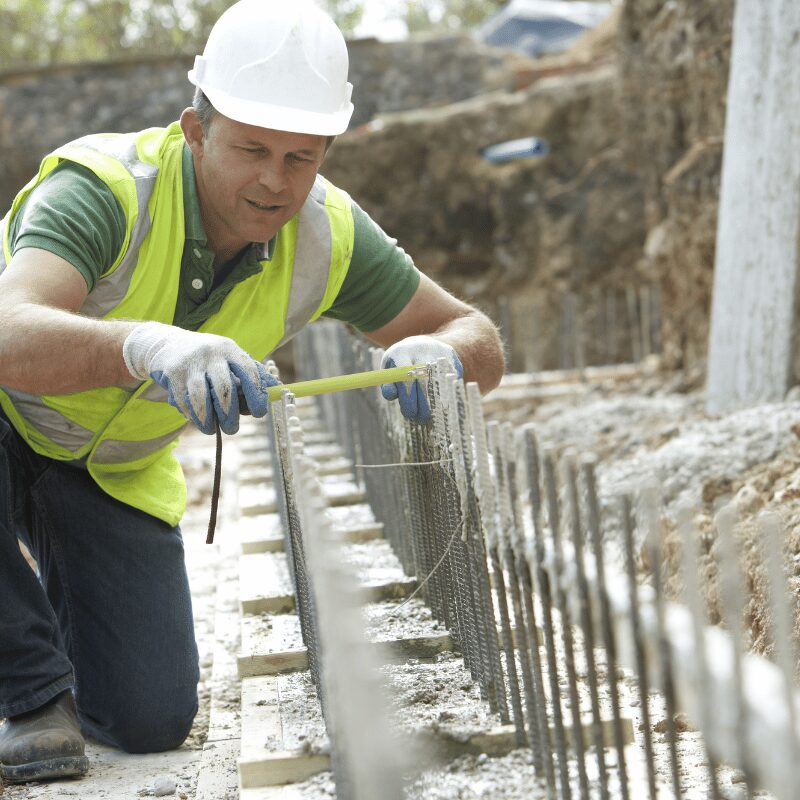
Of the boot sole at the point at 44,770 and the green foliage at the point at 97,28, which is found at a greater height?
the green foliage at the point at 97,28

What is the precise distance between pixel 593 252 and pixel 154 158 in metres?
9.99

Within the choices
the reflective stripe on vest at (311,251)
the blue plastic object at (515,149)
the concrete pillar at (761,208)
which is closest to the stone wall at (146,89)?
the blue plastic object at (515,149)

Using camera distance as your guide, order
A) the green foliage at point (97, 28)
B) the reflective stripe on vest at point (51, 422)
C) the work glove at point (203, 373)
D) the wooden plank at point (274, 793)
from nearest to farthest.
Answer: the wooden plank at point (274, 793)
the work glove at point (203, 373)
the reflective stripe on vest at point (51, 422)
the green foliage at point (97, 28)

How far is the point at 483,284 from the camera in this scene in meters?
12.5

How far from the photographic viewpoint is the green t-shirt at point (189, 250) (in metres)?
2.56

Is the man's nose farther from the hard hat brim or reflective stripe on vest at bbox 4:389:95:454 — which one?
reflective stripe on vest at bbox 4:389:95:454

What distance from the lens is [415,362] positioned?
2.80 m

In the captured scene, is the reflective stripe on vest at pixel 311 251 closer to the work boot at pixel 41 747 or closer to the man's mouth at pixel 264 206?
the man's mouth at pixel 264 206

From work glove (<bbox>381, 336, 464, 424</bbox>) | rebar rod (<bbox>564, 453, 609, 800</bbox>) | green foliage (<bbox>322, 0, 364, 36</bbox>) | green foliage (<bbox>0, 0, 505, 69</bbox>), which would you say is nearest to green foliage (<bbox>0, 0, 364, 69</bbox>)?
green foliage (<bbox>0, 0, 505, 69</bbox>)

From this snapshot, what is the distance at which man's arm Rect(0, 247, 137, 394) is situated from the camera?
7.91 ft

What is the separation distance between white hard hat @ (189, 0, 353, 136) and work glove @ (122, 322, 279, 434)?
66 cm

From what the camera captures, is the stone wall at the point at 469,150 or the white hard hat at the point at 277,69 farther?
the stone wall at the point at 469,150

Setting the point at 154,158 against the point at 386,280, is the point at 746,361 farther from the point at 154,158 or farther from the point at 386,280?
the point at 154,158

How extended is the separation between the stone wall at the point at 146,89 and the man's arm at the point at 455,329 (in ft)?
35.0
